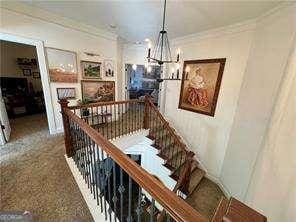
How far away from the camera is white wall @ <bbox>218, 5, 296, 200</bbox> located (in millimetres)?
2369

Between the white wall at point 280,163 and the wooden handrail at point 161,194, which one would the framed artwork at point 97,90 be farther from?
the white wall at point 280,163

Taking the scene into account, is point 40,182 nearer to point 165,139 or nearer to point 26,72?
point 165,139

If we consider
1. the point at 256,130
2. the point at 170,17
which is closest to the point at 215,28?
the point at 170,17

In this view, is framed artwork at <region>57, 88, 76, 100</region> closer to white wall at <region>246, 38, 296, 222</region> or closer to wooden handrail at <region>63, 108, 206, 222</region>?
wooden handrail at <region>63, 108, 206, 222</region>

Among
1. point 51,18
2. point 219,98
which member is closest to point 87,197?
point 219,98

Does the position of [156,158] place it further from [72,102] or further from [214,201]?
[72,102]

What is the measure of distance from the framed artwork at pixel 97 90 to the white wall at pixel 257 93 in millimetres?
3605

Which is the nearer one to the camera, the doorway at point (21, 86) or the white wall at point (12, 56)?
the doorway at point (21, 86)

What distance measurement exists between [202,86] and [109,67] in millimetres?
2848

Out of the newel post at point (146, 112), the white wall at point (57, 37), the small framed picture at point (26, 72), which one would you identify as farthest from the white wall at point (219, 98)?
Answer: the small framed picture at point (26, 72)

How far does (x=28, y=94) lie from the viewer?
5.65 m

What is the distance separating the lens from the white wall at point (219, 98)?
11.1ft

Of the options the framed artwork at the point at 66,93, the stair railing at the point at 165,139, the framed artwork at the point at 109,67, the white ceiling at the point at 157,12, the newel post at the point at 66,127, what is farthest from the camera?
the framed artwork at the point at 109,67

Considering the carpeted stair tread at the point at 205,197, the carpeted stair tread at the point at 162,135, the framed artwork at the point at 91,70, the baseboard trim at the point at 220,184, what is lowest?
the carpeted stair tread at the point at 205,197
